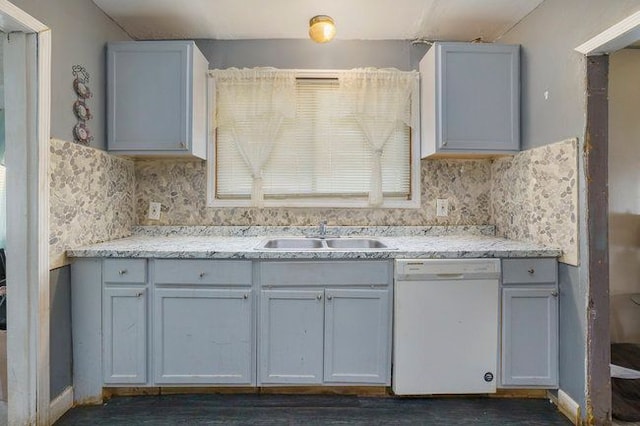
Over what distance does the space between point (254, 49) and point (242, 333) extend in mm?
1972

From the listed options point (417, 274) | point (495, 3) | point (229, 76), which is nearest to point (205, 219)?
point (229, 76)

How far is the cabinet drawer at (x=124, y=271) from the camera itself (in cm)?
185

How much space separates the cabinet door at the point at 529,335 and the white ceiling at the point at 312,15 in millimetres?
1724

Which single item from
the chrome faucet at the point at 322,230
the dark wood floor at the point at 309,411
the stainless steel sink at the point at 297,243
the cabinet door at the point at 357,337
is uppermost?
the chrome faucet at the point at 322,230

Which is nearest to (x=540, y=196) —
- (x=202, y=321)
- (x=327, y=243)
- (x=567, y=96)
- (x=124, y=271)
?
(x=567, y=96)

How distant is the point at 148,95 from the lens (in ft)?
7.09

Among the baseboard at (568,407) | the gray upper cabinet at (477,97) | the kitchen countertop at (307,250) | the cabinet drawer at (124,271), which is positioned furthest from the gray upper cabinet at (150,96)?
the baseboard at (568,407)

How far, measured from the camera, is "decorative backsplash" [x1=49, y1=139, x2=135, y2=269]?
5.82 feet

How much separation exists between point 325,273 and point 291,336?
15.6 inches

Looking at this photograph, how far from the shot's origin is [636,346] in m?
2.51

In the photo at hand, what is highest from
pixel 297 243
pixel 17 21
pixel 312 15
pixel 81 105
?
pixel 312 15

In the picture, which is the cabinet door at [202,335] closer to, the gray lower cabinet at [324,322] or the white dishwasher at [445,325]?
the gray lower cabinet at [324,322]

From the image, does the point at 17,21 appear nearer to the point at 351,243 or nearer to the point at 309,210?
the point at 309,210

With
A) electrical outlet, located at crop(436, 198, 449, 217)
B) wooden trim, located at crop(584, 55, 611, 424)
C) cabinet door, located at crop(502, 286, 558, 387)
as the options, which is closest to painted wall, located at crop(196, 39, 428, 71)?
electrical outlet, located at crop(436, 198, 449, 217)
